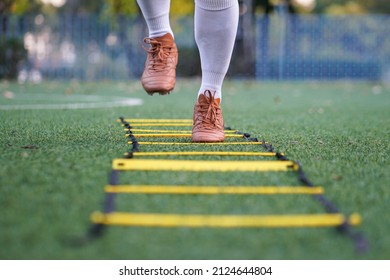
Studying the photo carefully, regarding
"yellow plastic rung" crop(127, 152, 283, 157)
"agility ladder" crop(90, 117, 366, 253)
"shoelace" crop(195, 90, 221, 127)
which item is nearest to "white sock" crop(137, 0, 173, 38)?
"shoelace" crop(195, 90, 221, 127)

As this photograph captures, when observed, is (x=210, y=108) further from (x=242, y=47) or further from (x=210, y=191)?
(x=242, y=47)

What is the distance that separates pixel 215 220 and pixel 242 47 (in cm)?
1557

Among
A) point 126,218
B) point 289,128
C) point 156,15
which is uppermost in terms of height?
point 156,15

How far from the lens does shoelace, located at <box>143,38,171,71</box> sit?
278 centimetres

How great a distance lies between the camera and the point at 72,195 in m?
1.66

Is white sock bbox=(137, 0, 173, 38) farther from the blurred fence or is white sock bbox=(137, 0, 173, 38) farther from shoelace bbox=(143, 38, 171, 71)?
the blurred fence

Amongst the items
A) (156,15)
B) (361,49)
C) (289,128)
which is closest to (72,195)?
(156,15)

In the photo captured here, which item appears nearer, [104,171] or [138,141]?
[104,171]

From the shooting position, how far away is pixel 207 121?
2.82 m

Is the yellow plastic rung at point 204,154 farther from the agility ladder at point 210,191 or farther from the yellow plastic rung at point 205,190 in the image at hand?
the yellow plastic rung at point 205,190

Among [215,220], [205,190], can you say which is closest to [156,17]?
[205,190]

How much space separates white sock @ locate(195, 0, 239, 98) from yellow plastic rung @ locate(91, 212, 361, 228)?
149 centimetres

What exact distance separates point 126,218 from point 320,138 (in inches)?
73.9

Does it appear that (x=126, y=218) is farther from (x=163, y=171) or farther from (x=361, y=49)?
(x=361, y=49)
